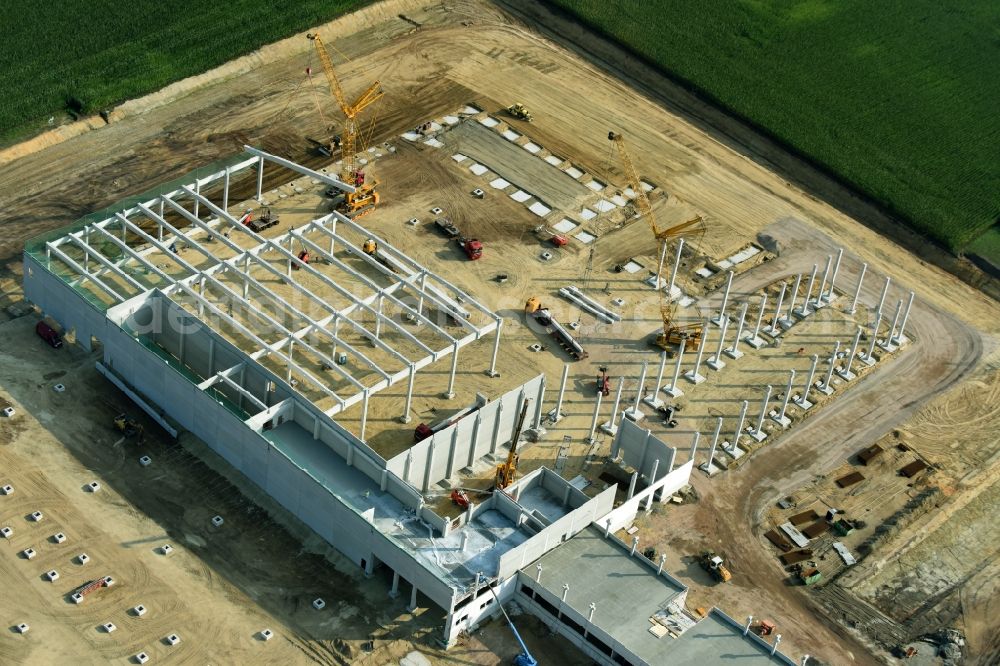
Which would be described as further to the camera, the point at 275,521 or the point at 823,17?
the point at 823,17

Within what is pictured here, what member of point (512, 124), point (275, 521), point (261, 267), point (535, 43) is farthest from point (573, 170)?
point (275, 521)

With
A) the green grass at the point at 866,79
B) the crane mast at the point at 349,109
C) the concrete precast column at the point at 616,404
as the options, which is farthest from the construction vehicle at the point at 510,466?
the green grass at the point at 866,79

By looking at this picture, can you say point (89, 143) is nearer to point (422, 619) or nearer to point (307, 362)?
point (307, 362)

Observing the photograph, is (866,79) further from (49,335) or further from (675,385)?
(49,335)

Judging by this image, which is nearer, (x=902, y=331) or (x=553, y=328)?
(x=553, y=328)

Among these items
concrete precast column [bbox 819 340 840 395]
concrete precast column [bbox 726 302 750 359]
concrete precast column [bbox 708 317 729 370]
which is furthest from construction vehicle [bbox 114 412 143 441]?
concrete precast column [bbox 819 340 840 395]

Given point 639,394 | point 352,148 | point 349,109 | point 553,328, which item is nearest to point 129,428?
point 553,328
